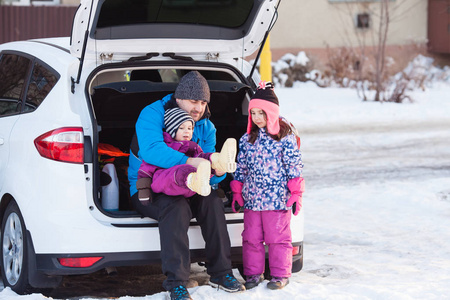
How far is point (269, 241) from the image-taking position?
18.0 feet

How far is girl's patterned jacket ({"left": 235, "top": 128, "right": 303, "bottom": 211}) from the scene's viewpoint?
5477 millimetres

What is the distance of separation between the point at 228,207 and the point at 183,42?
1.18 metres

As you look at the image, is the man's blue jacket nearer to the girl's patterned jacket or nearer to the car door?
the girl's patterned jacket

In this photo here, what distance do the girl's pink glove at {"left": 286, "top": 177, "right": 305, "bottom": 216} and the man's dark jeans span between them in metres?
0.44

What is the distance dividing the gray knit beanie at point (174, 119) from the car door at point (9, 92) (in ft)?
3.45

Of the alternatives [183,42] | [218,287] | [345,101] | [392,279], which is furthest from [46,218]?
[345,101]

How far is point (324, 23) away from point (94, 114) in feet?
68.0

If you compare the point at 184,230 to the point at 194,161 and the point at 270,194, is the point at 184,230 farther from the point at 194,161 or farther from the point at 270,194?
the point at 270,194

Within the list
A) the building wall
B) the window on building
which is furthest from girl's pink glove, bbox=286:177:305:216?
the window on building

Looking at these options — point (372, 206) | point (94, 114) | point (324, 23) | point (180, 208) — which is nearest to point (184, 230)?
point (180, 208)

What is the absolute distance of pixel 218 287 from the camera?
5.37 meters

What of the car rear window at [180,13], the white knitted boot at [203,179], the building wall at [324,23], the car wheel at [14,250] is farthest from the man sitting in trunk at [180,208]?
the building wall at [324,23]

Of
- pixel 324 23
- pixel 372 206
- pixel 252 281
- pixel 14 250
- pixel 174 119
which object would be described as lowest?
pixel 372 206

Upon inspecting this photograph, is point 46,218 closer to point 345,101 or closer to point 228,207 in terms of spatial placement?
point 228,207
